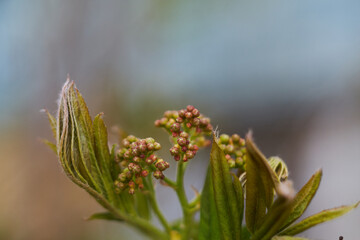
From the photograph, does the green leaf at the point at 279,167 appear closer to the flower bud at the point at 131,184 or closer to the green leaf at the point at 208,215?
the green leaf at the point at 208,215

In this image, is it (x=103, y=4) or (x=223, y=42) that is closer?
(x=103, y=4)

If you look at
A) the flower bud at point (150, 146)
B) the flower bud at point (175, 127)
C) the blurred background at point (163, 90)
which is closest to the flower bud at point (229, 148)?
the flower bud at point (175, 127)

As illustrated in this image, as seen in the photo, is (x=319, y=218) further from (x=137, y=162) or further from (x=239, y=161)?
(x=137, y=162)

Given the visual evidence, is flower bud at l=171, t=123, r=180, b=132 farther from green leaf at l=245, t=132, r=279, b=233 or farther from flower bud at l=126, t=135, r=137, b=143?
green leaf at l=245, t=132, r=279, b=233

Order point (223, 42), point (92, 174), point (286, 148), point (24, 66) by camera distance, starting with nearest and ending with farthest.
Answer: point (92, 174) → point (24, 66) → point (286, 148) → point (223, 42)

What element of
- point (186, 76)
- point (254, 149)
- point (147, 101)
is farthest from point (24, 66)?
point (254, 149)

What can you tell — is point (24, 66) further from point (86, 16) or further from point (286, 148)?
point (286, 148)
